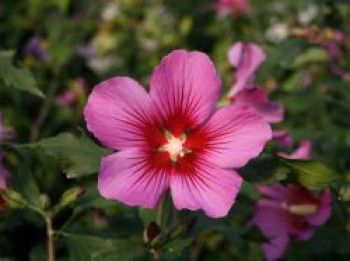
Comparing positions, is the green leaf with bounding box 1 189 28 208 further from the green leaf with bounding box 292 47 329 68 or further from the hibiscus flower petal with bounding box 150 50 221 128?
the green leaf with bounding box 292 47 329 68

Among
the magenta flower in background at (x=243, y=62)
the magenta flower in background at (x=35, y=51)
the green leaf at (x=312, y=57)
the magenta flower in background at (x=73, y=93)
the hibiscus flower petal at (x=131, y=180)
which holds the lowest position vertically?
the magenta flower in background at (x=73, y=93)

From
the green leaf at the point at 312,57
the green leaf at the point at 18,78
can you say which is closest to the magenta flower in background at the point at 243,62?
the green leaf at the point at 18,78

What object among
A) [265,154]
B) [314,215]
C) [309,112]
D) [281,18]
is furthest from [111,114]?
[281,18]

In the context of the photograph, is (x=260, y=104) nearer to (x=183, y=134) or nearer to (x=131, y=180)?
(x=183, y=134)

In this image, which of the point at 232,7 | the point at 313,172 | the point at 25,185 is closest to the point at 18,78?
the point at 25,185

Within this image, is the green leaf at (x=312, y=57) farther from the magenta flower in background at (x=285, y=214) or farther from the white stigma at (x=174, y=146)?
the white stigma at (x=174, y=146)

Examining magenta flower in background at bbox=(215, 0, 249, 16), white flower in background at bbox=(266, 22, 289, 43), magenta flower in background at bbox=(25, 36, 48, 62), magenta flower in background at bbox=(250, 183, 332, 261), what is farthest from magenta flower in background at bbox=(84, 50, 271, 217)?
magenta flower in background at bbox=(215, 0, 249, 16)
